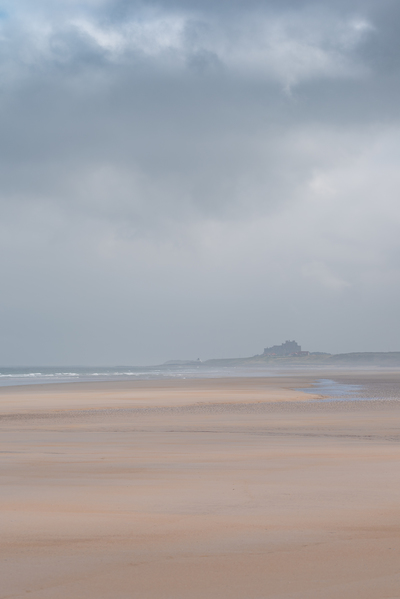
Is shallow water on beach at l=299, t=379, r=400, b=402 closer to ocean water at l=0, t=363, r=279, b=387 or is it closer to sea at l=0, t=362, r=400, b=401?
sea at l=0, t=362, r=400, b=401

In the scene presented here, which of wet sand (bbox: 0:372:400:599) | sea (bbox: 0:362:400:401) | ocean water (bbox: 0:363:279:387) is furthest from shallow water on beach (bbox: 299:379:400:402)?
ocean water (bbox: 0:363:279:387)

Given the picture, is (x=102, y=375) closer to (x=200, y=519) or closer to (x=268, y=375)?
(x=268, y=375)

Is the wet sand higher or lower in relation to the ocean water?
higher

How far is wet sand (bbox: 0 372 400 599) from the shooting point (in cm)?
363

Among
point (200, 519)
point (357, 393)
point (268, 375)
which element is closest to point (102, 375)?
point (268, 375)

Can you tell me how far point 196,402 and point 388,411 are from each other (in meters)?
8.59

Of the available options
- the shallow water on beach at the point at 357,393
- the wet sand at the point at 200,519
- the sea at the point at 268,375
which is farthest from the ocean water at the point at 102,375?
the wet sand at the point at 200,519

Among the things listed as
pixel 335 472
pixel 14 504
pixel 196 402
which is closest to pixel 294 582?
pixel 14 504

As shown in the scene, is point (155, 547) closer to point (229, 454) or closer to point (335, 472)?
point (335, 472)

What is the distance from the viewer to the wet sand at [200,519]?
3.63m

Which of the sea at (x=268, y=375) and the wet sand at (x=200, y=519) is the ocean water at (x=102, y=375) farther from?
the wet sand at (x=200, y=519)

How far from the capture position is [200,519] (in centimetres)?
505

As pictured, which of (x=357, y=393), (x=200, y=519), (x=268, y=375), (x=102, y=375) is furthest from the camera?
(x=102, y=375)

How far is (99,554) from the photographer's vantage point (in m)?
4.16
